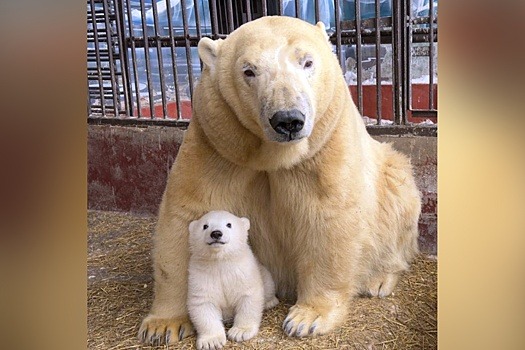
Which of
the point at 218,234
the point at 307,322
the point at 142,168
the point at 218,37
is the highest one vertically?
the point at 218,37

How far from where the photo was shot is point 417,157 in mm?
1857

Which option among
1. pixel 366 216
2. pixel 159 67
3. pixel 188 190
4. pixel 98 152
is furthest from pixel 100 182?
pixel 366 216

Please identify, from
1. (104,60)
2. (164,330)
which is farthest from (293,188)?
(104,60)

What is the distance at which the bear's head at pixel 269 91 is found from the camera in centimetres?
166

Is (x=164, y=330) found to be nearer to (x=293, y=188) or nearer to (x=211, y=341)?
(x=211, y=341)

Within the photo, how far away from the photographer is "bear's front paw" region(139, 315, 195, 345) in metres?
1.89

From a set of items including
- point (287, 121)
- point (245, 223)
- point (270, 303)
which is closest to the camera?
point (287, 121)

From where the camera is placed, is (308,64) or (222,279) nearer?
(308,64)

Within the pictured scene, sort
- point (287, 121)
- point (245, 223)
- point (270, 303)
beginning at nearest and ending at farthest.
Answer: point (287, 121) < point (245, 223) < point (270, 303)

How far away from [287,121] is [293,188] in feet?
1.44

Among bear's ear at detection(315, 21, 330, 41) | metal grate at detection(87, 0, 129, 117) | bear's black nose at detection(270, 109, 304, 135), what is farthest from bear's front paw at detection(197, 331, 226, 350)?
bear's ear at detection(315, 21, 330, 41)

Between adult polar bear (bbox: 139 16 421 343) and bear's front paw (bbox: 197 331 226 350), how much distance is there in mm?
98

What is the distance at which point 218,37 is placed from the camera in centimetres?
192

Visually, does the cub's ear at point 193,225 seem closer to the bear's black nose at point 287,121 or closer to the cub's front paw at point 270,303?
the cub's front paw at point 270,303
